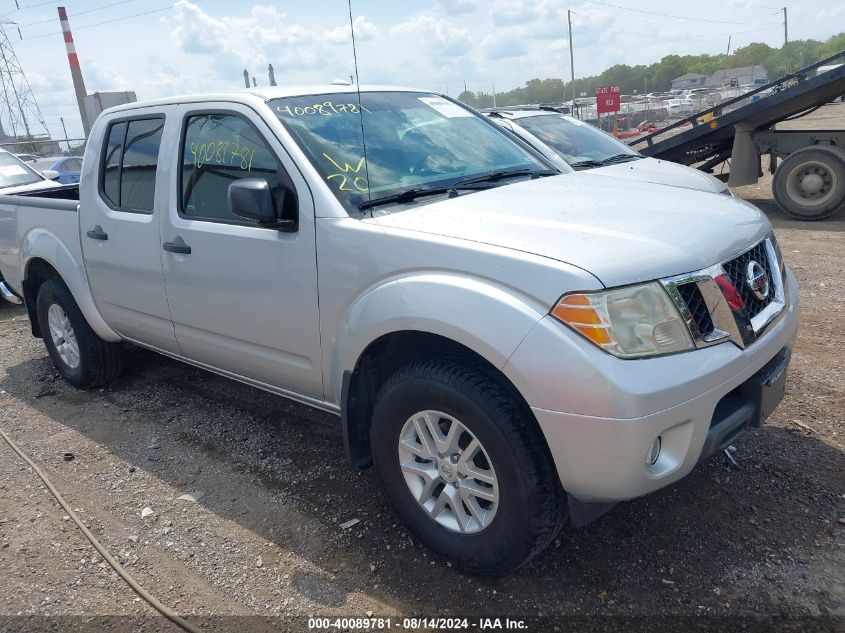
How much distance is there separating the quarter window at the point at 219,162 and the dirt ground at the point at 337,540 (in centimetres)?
139

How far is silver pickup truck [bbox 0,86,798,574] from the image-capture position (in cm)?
225

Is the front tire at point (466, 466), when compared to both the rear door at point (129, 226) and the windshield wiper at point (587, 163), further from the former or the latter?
the windshield wiper at point (587, 163)

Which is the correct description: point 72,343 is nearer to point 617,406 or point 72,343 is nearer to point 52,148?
point 617,406

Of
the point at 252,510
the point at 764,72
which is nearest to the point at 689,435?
the point at 252,510

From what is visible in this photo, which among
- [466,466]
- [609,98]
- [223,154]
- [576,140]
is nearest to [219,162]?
[223,154]

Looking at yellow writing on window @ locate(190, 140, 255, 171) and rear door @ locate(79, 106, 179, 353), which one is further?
rear door @ locate(79, 106, 179, 353)

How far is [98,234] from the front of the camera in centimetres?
426

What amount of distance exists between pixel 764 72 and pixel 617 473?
261ft

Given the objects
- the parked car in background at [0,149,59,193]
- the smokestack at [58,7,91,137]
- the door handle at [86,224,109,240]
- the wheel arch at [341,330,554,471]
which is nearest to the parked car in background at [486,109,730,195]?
the door handle at [86,224,109,240]

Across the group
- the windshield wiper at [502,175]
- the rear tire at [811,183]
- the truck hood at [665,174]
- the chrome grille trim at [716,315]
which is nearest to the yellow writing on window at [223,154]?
the windshield wiper at [502,175]

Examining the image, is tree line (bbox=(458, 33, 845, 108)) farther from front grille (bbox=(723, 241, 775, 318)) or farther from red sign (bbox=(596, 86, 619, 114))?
front grille (bbox=(723, 241, 775, 318))

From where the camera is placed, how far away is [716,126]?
10266 mm

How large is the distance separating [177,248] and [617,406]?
2.46 meters

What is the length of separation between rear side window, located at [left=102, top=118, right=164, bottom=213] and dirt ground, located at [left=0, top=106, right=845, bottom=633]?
4.65ft
